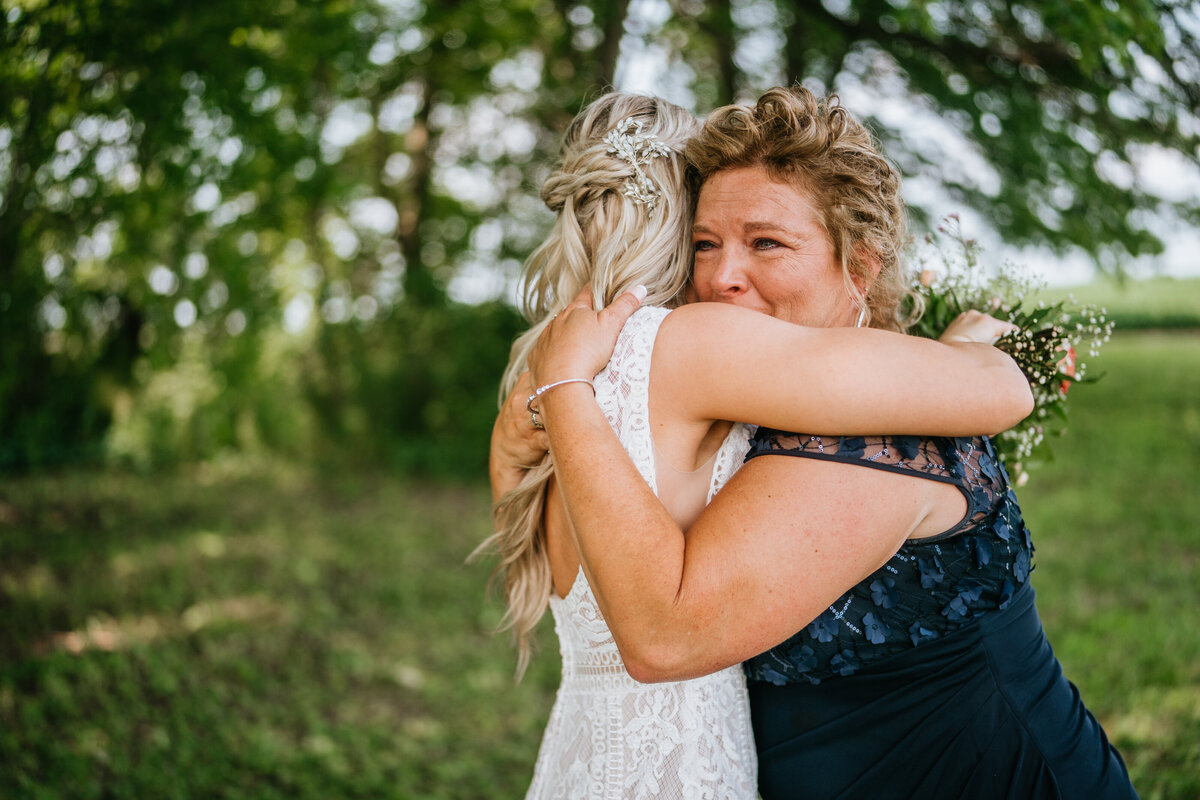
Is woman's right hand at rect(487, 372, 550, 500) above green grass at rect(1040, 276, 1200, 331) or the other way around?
above

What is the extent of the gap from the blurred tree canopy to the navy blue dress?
1.57m

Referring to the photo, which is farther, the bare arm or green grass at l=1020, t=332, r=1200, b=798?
green grass at l=1020, t=332, r=1200, b=798

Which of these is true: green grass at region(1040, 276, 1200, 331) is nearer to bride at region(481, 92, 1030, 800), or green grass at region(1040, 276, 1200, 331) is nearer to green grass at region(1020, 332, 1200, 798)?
green grass at region(1020, 332, 1200, 798)

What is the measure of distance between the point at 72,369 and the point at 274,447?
3373 millimetres

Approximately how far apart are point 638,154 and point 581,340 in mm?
563

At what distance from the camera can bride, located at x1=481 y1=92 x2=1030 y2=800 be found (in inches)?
64.3

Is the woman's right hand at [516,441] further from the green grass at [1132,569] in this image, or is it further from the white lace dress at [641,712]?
the green grass at [1132,569]

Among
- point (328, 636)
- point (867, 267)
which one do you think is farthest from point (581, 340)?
point (328, 636)

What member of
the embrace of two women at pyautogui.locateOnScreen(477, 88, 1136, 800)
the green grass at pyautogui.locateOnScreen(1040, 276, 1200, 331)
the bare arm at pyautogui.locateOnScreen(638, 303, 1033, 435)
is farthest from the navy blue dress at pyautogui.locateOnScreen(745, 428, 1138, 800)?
the green grass at pyautogui.locateOnScreen(1040, 276, 1200, 331)

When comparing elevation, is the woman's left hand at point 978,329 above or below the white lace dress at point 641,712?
above


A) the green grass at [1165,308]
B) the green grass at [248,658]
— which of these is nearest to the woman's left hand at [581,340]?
the green grass at [248,658]

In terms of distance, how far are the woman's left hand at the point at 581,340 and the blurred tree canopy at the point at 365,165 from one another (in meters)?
0.86

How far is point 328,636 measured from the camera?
630 cm

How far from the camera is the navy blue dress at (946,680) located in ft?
5.91
